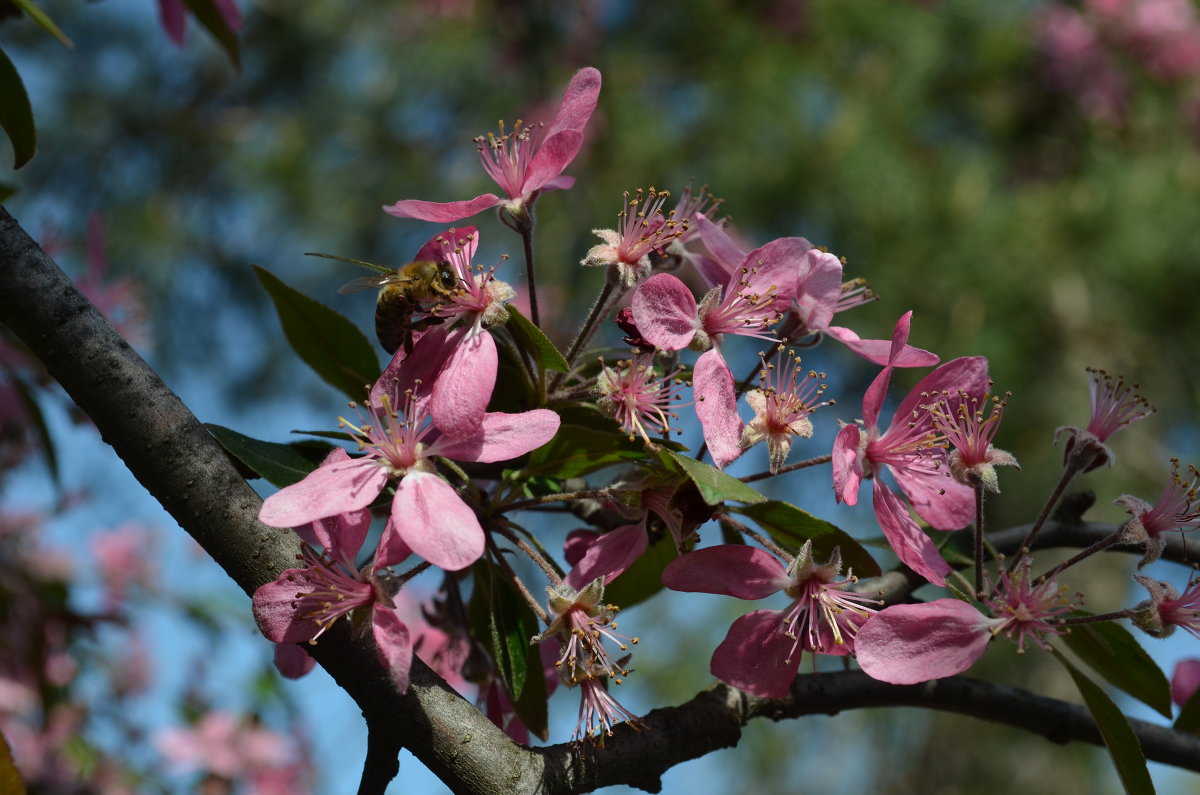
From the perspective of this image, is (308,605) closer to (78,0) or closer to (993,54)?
(993,54)

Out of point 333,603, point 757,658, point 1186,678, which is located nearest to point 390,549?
point 333,603

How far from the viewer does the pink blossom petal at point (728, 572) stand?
0.63 metres

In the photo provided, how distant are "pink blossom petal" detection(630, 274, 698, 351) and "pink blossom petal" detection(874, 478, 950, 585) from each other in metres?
0.17

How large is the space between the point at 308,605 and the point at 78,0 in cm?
406

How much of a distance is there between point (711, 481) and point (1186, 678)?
0.67 meters

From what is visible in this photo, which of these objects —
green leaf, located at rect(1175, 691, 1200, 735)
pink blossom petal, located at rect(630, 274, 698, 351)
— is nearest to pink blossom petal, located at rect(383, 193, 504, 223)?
pink blossom petal, located at rect(630, 274, 698, 351)

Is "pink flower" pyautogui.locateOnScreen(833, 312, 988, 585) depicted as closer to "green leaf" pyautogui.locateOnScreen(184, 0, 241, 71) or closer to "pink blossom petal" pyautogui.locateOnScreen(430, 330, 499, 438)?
"pink blossom petal" pyautogui.locateOnScreen(430, 330, 499, 438)

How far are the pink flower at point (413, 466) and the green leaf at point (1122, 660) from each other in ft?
1.42

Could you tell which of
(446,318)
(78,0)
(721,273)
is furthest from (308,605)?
(78,0)

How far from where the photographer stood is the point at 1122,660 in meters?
0.78

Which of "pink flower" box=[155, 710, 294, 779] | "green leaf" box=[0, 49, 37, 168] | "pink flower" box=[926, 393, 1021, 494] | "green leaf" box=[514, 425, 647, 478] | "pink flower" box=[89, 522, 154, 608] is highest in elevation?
"pink flower" box=[89, 522, 154, 608]

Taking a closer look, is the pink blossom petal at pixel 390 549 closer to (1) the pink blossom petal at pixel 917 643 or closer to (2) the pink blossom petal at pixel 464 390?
(2) the pink blossom petal at pixel 464 390

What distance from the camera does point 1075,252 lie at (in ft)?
10.9

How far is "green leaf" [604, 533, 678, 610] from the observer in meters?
0.84
